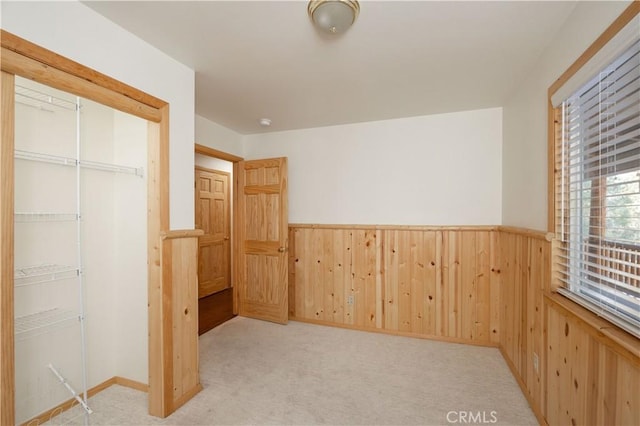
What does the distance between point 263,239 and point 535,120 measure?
2.98m

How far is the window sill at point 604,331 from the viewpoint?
968 millimetres

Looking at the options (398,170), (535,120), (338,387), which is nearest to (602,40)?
(535,120)

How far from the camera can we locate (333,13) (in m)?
1.45

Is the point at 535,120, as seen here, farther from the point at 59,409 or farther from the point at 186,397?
the point at 59,409

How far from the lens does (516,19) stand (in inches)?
61.6

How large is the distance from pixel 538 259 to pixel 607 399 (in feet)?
3.03

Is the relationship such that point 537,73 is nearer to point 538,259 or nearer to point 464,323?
point 538,259

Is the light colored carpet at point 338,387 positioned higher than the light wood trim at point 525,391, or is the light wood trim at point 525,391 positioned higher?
the light wood trim at point 525,391

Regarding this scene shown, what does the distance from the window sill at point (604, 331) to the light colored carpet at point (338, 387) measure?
3.15 ft

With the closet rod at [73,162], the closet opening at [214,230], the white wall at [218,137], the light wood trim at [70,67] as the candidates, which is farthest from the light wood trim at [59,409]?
the white wall at [218,137]

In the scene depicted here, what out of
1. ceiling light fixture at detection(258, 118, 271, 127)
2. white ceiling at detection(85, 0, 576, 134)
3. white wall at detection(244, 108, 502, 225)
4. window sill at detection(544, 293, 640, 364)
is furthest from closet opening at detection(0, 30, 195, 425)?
window sill at detection(544, 293, 640, 364)

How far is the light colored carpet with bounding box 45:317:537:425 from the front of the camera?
1.87 m

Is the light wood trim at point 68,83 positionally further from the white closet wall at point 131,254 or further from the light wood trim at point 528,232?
the light wood trim at point 528,232

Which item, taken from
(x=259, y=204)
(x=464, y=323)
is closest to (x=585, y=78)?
(x=464, y=323)
